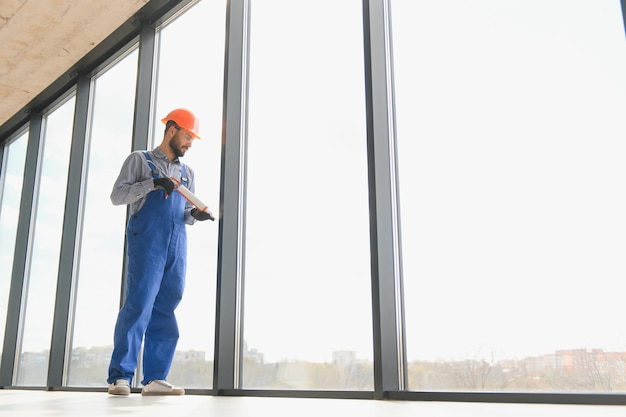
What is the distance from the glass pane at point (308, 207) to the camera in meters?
2.42

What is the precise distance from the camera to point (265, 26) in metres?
3.21

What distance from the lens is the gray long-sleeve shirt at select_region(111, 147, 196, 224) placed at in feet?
8.41

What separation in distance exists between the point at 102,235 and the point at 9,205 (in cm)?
231

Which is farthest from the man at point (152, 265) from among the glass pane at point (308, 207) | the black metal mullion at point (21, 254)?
the black metal mullion at point (21, 254)

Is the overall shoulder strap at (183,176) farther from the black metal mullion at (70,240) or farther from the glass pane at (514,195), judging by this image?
the black metal mullion at (70,240)

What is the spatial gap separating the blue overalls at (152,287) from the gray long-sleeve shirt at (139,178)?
3cm

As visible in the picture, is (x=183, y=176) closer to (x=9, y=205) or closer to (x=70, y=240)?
(x=70, y=240)

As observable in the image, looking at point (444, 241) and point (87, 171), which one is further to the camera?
point (87, 171)

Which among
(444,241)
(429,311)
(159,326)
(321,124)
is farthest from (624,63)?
(159,326)

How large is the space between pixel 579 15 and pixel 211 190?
1.93 m

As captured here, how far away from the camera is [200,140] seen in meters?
3.37

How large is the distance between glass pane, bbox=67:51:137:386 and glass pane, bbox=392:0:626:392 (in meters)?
2.21

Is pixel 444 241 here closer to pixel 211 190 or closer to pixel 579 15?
pixel 579 15

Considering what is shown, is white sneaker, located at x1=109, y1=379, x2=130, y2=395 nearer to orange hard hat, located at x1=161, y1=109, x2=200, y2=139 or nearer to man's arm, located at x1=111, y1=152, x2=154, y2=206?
man's arm, located at x1=111, y1=152, x2=154, y2=206
